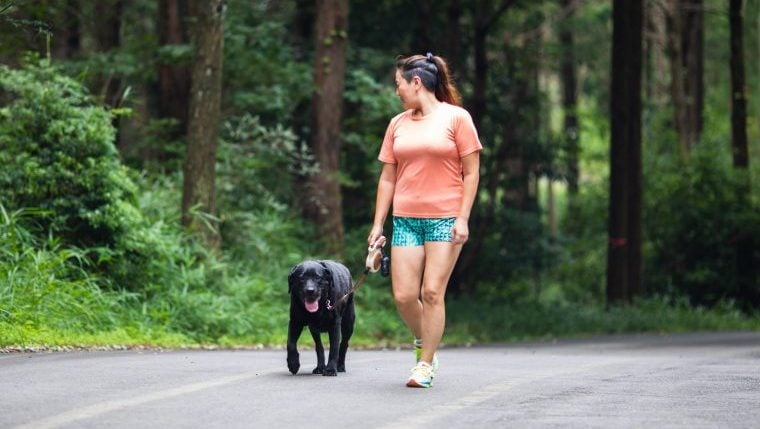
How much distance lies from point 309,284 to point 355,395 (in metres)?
1.26

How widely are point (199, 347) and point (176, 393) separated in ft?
22.4

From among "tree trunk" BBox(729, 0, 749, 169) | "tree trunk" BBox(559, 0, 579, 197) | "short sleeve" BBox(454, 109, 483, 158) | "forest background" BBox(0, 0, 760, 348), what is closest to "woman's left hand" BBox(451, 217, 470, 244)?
"short sleeve" BBox(454, 109, 483, 158)

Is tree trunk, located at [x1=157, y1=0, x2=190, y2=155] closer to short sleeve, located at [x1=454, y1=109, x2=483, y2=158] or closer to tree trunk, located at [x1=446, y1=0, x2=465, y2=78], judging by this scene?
tree trunk, located at [x1=446, y1=0, x2=465, y2=78]

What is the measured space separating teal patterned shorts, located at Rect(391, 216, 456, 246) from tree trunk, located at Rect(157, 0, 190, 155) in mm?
16817

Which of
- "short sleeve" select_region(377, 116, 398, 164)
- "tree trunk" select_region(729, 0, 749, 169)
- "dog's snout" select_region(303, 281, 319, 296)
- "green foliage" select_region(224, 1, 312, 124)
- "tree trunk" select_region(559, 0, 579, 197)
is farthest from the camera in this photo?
"tree trunk" select_region(559, 0, 579, 197)

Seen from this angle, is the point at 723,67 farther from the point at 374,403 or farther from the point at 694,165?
the point at 374,403

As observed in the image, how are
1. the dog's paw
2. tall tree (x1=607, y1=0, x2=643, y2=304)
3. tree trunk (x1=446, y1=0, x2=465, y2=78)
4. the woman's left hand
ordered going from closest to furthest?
the woman's left hand → the dog's paw → tall tree (x1=607, y1=0, x2=643, y2=304) → tree trunk (x1=446, y1=0, x2=465, y2=78)

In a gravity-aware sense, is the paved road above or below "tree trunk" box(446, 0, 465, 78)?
below

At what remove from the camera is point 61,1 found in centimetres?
2383

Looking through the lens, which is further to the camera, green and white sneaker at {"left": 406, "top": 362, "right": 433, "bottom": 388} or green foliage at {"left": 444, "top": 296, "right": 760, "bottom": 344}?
green foliage at {"left": 444, "top": 296, "right": 760, "bottom": 344}

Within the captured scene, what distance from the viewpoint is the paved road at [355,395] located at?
311 inches

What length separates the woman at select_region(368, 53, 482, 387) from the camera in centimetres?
967

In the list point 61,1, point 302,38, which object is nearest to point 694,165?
point 302,38

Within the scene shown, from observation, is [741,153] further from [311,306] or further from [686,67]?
[311,306]
